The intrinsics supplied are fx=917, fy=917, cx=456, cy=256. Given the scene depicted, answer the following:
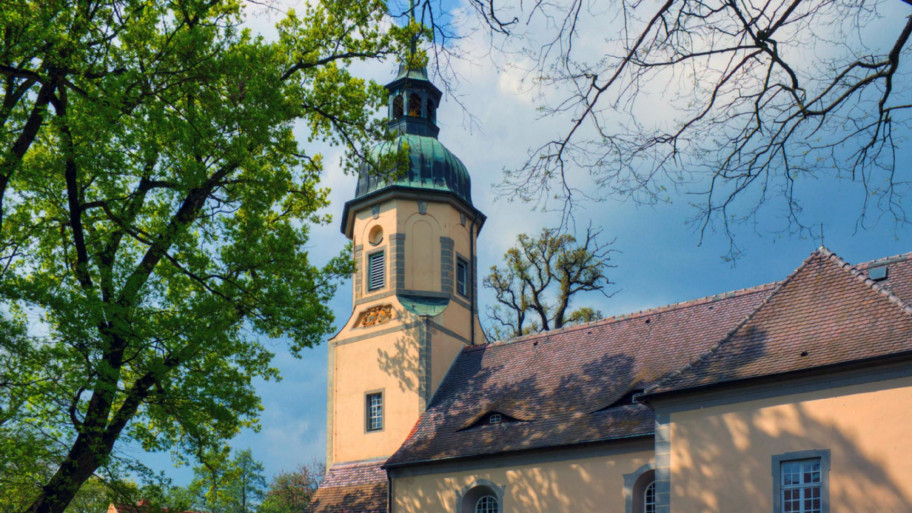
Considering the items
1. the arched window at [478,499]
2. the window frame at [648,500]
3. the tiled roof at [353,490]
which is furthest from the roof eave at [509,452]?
the window frame at [648,500]

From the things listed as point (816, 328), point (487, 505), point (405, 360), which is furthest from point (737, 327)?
point (405, 360)

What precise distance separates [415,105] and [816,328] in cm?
1624

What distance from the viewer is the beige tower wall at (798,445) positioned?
41.3 feet

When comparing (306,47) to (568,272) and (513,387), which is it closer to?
(513,387)

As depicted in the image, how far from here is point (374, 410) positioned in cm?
2412

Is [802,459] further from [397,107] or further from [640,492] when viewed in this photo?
[397,107]

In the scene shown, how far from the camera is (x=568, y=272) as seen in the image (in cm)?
3098

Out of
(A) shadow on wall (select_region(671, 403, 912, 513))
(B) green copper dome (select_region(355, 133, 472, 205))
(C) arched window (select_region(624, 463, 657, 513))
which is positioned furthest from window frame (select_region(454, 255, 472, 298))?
(A) shadow on wall (select_region(671, 403, 912, 513))

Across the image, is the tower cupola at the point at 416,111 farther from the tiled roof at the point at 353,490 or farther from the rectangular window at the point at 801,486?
the rectangular window at the point at 801,486

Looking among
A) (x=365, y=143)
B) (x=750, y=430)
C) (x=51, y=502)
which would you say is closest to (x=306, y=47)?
(x=365, y=143)

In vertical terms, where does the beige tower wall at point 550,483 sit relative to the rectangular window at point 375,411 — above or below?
below

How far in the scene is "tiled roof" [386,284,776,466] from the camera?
1894 cm

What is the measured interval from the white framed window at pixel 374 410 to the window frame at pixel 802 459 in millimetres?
12219

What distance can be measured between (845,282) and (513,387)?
29.2 ft
